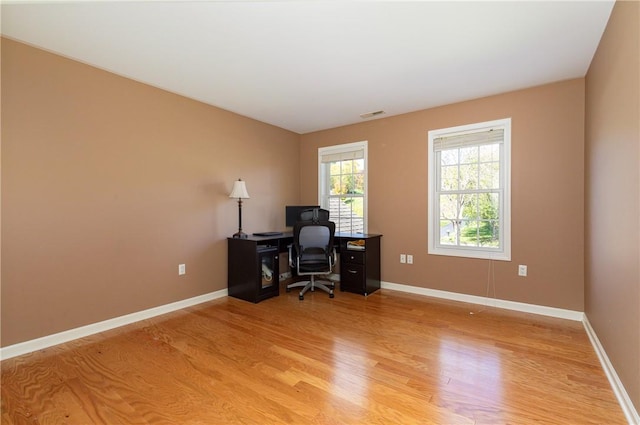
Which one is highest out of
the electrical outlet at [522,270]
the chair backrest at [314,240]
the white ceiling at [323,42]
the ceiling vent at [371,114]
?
the ceiling vent at [371,114]

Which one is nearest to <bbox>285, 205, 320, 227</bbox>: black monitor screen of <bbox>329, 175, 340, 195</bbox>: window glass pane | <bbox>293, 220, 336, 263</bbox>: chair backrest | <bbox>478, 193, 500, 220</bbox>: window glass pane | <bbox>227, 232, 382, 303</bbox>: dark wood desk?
<bbox>227, 232, 382, 303</bbox>: dark wood desk

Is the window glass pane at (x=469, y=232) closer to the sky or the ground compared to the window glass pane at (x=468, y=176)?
closer to the ground

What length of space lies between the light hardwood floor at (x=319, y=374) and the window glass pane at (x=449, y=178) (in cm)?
162

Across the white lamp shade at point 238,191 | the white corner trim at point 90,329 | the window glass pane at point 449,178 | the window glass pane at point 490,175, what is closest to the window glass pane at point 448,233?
the window glass pane at point 449,178

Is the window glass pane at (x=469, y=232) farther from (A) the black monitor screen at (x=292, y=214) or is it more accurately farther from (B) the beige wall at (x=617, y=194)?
(A) the black monitor screen at (x=292, y=214)

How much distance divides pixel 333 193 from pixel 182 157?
2373 millimetres

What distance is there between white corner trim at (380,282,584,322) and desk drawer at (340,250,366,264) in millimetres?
605

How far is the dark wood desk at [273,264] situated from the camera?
3668 mm

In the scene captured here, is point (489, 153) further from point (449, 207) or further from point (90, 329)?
point (90, 329)

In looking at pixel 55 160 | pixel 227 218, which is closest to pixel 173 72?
pixel 55 160

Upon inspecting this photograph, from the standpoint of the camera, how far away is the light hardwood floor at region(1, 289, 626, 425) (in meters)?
1.68

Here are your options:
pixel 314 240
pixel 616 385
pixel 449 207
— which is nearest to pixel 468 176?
pixel 449 207

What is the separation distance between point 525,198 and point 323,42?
270cm

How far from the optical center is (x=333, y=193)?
495 centimetres
